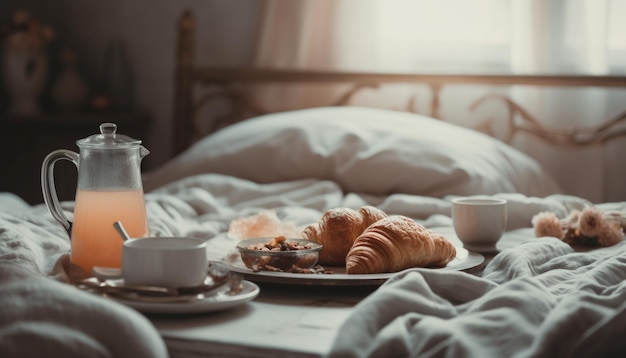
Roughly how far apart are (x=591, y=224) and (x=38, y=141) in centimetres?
227

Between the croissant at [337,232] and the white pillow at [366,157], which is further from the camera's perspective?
the white pillow at [366,157]

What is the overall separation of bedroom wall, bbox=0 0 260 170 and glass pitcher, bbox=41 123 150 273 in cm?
200

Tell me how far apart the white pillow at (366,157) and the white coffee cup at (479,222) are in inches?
25.6

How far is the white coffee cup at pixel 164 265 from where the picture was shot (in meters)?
0.93

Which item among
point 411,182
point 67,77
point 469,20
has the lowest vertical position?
point 411,182

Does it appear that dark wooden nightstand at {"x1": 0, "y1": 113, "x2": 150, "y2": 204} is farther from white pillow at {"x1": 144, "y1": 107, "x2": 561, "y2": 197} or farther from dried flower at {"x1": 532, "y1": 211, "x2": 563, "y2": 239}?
dried flower at {"x1": 532, "y1": 211, "x2": 563, "y2": 239}

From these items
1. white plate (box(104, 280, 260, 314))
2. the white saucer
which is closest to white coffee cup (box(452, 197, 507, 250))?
the white saucer

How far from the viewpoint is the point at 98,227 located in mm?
1102

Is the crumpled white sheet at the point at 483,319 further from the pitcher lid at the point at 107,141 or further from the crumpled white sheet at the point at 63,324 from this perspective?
the pitcher lid at the point at 107,141

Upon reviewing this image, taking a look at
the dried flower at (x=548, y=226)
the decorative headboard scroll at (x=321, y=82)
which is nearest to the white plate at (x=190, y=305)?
the dried flower at (x=548, y=226)

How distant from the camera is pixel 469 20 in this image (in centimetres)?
272

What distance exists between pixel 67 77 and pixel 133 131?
0.31 m

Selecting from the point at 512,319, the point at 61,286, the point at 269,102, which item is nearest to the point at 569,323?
the point at 512,319

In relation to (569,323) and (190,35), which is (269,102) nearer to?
(190,35)
